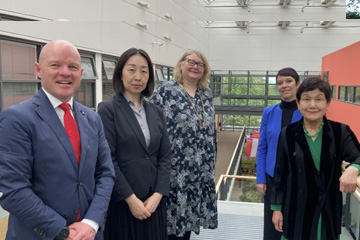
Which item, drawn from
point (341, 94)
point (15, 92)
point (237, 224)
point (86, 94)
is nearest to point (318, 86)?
point (237, 224)

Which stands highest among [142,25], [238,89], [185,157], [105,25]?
[142,25]

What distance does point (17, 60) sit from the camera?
A: 418 cm

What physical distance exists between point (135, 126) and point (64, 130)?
0.49 metres

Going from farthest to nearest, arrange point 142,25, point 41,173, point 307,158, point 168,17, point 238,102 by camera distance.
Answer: point 238,102, point 168,17, point 142,25, point 307,158, point 41,173

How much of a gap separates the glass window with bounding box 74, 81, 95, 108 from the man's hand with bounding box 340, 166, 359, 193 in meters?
4.98

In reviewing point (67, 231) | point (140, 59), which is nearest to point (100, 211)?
point (67, 231)

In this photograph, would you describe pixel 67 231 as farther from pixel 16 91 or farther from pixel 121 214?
pixel 16 91

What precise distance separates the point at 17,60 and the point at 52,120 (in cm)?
353

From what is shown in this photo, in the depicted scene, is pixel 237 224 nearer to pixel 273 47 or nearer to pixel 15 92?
pixel 15 92

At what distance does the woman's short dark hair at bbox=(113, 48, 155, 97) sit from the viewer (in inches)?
67.1

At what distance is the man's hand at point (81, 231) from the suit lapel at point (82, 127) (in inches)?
9.0

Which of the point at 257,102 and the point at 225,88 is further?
the point at 225,88

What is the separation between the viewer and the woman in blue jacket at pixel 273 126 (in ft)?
6.59

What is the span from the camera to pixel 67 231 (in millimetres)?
1198
